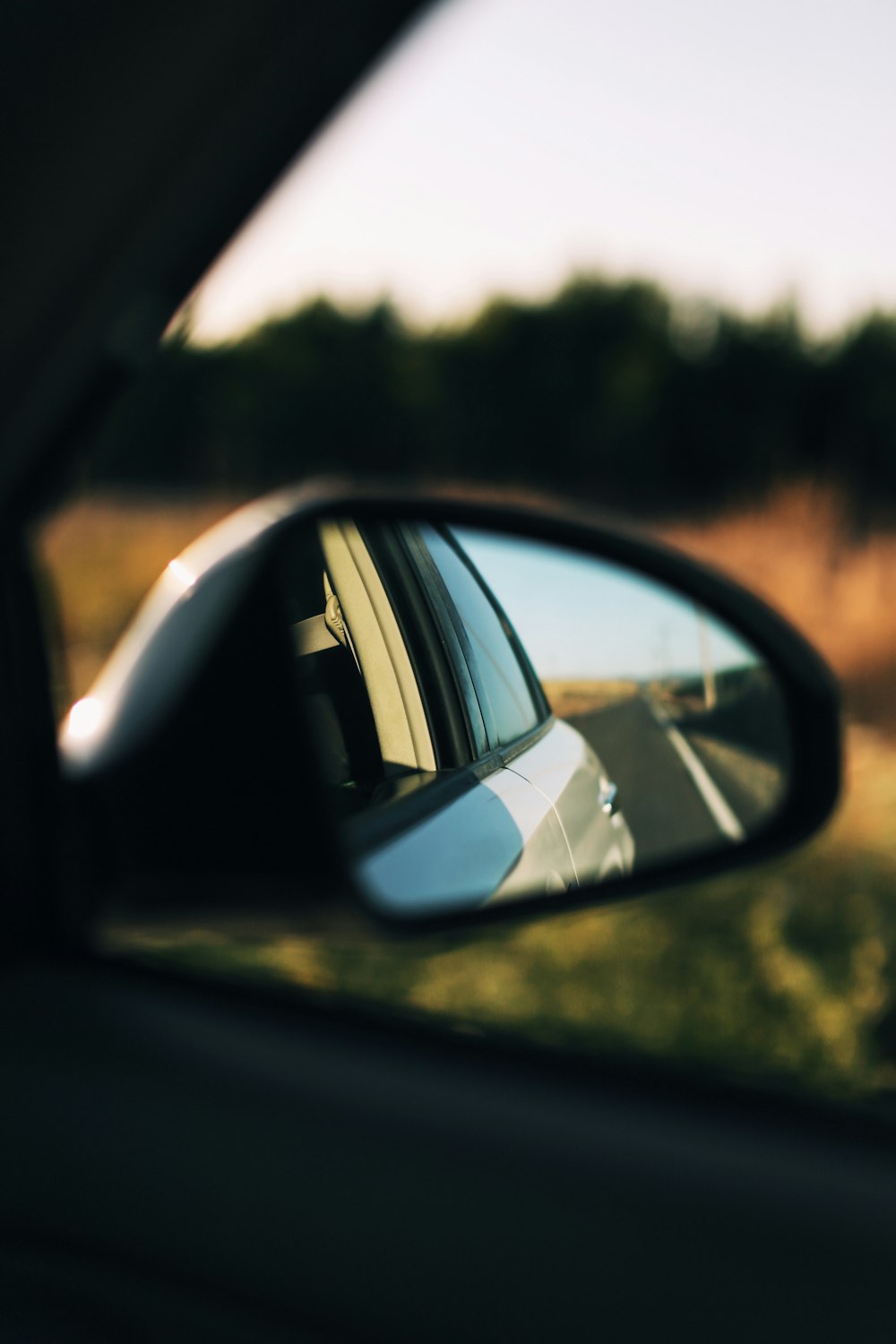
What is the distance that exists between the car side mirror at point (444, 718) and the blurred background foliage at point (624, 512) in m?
0.13

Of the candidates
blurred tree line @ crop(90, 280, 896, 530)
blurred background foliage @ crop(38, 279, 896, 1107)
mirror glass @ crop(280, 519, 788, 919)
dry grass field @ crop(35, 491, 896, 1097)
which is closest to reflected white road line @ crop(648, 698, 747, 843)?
mirror glass @ crop(280, 519, 788, 919)

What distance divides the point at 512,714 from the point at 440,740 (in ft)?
0.35

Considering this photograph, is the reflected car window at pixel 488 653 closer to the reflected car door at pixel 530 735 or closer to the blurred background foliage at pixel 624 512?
the reflected car door at pixel 530 735

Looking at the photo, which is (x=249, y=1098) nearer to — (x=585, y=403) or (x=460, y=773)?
(x=460, y=773)

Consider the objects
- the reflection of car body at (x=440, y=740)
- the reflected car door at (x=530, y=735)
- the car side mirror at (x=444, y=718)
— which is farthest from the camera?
the reflected car door at (x=530, y=735)

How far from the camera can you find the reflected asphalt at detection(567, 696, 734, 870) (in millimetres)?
1423

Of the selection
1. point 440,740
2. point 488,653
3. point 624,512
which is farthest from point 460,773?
point 624,512

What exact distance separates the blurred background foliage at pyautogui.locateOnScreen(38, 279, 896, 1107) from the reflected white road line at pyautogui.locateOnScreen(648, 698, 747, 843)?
37 cm

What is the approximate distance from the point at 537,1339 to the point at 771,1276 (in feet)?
1.11

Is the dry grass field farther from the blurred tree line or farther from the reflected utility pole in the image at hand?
the blurred tree line

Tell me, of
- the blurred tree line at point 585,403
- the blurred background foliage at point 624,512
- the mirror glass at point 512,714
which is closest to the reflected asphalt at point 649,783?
the mirror glass at point 512,714

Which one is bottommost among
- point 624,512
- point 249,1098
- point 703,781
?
point 249,1098

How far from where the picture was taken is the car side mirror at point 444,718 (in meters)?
1.16

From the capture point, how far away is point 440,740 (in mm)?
1420
